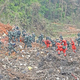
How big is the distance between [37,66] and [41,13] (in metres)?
28.9

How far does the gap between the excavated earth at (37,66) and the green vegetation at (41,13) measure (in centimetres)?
1223

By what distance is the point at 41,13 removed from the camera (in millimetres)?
37094

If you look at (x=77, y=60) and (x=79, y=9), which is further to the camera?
(x=79, y=9)

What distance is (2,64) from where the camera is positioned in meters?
8.86

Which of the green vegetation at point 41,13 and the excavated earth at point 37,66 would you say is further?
the green vegetation at point 41,13

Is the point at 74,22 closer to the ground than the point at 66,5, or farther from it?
closer to the ground

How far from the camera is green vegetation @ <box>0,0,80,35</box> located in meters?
24.6

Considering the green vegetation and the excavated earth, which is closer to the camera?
the excavated earth

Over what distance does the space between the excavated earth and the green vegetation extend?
40.1 feet

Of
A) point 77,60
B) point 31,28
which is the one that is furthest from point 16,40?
point 31,28

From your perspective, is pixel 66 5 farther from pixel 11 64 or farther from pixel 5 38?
pixel 11 64

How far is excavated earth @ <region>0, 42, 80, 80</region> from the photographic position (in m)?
7.73

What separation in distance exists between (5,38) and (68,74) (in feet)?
24.9

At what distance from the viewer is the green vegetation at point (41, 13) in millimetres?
24594
